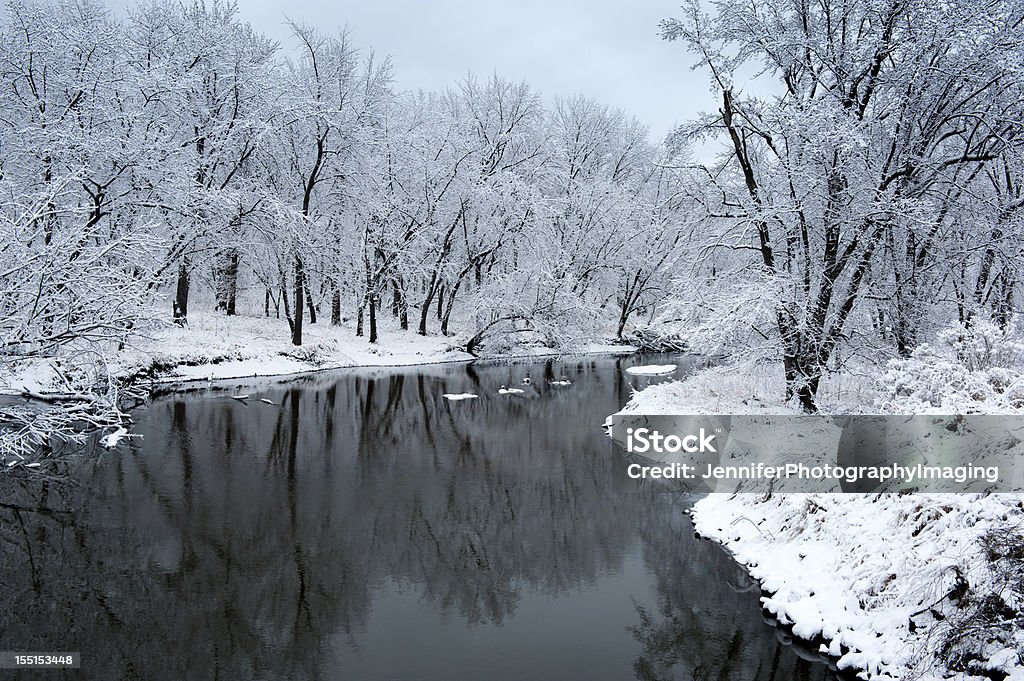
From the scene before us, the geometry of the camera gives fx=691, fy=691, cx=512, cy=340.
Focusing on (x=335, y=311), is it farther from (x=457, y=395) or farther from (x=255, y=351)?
(x=457, y=395)

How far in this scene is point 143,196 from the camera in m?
27.3

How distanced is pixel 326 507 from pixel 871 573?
29.3 feet

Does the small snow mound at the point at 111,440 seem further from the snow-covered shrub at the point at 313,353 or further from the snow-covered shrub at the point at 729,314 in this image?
the snow-covered shrub at the point at 313,353

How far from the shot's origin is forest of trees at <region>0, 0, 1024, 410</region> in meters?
13.9

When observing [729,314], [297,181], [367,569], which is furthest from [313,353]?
[367,569]

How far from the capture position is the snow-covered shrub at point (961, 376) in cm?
848

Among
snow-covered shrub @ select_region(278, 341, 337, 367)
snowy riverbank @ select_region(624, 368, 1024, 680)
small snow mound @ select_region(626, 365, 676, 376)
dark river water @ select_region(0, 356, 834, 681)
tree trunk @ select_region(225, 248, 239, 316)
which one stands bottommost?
dark river water @ select_region(0, 356, 834, 681)

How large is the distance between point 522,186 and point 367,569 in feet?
105

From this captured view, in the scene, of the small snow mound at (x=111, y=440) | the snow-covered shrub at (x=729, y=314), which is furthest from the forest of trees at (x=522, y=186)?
the small snow mound at (x=111, y=440)

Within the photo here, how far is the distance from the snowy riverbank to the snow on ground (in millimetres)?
18601

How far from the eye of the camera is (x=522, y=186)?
39.5 meters

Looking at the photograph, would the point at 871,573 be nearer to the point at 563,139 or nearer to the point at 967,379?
the point at 967,379

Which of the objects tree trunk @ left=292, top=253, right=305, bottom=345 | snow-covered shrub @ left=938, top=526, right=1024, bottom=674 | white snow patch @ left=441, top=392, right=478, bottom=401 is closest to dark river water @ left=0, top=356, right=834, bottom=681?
snow-covered shrub @ left=938, top=526, right=1024, bottom=674

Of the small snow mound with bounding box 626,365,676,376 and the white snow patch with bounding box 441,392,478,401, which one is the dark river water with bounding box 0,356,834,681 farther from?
the small snow mound with bounding box 626,365,676,376
